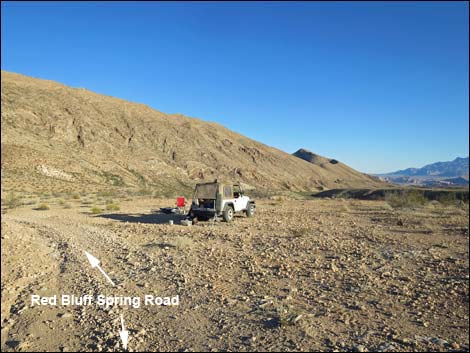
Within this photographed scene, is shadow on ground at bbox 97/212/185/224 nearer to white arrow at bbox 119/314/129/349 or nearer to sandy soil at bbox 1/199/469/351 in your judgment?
sandy soil at bbox 1/199/469/351

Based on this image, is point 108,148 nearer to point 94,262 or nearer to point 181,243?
point 181,243

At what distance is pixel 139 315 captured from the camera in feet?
19.6

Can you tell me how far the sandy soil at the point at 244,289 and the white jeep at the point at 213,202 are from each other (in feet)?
9.32

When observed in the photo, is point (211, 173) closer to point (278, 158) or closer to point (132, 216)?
point (278, 158)

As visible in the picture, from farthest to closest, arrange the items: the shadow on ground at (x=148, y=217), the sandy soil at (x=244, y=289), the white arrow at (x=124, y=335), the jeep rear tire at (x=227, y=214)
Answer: the shadow on ground at (x=148, y=217)
the jeep rear tire at (x=227, y=214)
the sandy soil at (x=244, y=289)
the white arrow at (x=124, y=335)

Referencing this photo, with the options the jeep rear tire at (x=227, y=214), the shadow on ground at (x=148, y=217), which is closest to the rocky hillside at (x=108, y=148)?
the shadow on ground at (x=148, y=217)

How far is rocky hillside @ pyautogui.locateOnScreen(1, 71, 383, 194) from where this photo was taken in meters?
44.4

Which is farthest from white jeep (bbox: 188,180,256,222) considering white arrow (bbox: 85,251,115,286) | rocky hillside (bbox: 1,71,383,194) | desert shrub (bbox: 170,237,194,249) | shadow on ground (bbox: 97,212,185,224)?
rocky hillside (bbox: 1,71,383,194)

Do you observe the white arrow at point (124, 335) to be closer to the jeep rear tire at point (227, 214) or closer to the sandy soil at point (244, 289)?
Result: the sandy soil at point (244, 289)

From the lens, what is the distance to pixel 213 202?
1645cm

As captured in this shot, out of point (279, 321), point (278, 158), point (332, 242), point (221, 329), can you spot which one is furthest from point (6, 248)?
point (278, 158)

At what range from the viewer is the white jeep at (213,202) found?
16344 mm

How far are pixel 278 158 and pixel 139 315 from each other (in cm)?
9509

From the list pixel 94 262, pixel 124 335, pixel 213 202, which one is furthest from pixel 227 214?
pixel 124 335
